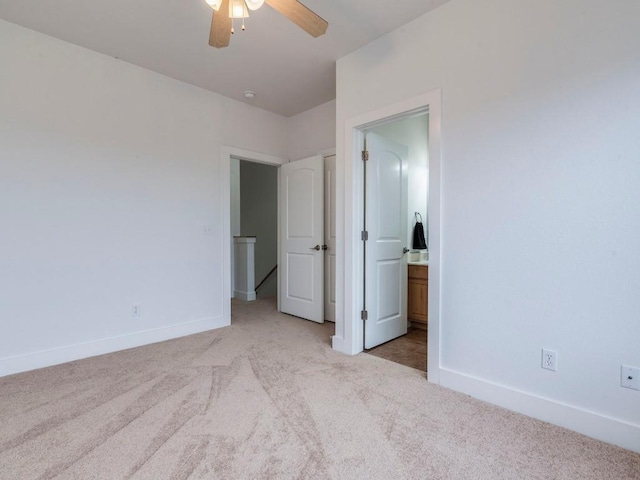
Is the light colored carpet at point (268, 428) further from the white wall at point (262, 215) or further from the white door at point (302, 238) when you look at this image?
the white wall at point (262, 215)

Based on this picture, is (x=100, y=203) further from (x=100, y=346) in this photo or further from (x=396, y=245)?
(x=396, y=245)

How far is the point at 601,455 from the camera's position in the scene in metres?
1.54

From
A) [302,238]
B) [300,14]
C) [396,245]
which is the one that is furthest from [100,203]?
[396,245]

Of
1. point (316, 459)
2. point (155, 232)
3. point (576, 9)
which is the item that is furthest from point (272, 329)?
point (576, 9)

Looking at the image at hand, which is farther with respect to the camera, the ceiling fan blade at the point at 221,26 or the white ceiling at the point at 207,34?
the white ceiling at the point at 207,34

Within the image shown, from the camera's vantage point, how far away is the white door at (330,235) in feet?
12.7

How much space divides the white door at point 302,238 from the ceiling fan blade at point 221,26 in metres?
2.06

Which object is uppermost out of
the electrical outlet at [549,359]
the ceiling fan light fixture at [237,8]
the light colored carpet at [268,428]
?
the ceiling fan light fixture at [237,8]

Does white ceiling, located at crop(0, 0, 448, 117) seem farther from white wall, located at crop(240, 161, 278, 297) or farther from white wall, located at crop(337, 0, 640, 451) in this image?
white wall, located at crop(240, 161, 278, 297)

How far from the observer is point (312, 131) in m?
4.12

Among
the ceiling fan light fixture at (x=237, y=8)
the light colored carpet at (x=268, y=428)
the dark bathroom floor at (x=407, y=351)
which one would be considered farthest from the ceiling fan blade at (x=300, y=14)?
the dark bathroom floor at (x=407, y=351)

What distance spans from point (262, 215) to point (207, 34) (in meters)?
4.02

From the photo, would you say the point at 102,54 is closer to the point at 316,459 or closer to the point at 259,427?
the point at 259,427

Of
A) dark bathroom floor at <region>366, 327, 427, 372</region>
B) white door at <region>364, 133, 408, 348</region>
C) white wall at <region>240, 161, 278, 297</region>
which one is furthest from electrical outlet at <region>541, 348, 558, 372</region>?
white wall at <region>240, 161, 278, 297</region>
